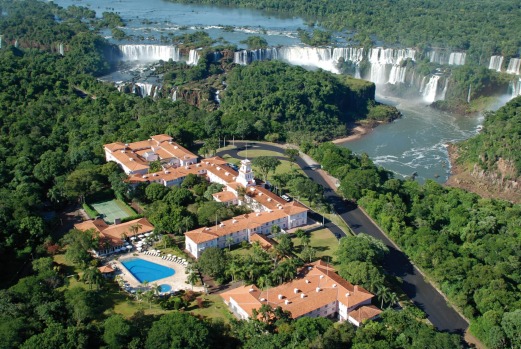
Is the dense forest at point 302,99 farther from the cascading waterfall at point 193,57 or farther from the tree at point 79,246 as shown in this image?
the tree at point 79,246

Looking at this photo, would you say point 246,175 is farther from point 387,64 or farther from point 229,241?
point 387,64

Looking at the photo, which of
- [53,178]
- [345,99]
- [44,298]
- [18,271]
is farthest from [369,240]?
[345,99]

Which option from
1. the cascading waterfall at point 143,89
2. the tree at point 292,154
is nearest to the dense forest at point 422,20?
the cascading waterfall at point 143,89

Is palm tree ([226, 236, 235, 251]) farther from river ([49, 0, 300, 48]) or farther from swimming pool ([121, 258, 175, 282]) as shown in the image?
river ([49, 0, 300, 48])

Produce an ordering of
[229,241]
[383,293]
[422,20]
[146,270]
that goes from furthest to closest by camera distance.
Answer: [422,20] < [229,241] < [146,270] < [383,293]

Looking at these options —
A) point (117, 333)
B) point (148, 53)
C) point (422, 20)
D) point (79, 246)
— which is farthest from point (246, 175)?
point (422, 20)

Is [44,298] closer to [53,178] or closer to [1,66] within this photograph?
[53,178]
